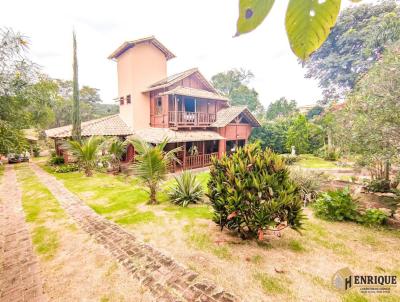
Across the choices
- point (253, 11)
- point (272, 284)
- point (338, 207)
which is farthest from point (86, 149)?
point (253, 11)

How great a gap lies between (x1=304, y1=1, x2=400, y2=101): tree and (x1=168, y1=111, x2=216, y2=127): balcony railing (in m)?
8.77

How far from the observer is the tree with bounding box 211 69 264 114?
40781 mm

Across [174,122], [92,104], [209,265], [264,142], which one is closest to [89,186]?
[174,122]

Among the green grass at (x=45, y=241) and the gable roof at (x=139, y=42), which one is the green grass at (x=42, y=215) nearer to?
the green grass at (x=45, y=241)

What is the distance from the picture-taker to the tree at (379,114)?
5250 mm

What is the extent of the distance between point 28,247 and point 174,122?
36.5 feet

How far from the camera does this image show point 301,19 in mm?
758

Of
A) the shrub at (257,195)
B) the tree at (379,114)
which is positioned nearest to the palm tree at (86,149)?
the shrub at (257,195)

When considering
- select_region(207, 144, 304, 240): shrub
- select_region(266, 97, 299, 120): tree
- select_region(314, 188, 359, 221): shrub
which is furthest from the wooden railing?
select_region(266, 97, 299, 120): tree

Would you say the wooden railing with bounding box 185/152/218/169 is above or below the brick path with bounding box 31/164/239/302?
above

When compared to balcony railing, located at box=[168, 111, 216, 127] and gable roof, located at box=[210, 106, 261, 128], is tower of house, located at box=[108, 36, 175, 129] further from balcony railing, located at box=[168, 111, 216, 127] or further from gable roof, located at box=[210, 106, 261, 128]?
gable roof, located at box=[210, 106, 261, 128]

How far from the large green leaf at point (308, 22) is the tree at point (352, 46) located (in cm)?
1773

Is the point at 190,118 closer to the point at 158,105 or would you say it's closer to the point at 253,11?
the point at 158,105

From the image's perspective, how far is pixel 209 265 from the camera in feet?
13.6
